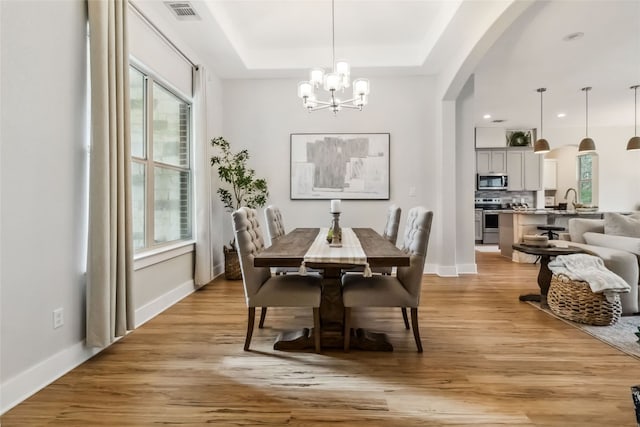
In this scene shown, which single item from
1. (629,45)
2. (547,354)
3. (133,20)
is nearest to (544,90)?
(629,45)

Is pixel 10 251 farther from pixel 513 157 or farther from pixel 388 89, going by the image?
pixel 513 157

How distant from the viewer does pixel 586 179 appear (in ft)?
28.5

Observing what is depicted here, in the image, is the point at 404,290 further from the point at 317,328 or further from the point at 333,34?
the point at 333,34

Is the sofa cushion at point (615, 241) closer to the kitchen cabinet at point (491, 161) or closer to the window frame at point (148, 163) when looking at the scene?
the window frame at point (148, 163)

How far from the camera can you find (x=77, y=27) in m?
2.19

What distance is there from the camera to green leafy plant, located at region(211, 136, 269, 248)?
15.0ft

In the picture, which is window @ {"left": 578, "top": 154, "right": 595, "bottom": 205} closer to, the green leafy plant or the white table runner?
the green leafy plant

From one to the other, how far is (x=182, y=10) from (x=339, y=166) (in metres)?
2.59

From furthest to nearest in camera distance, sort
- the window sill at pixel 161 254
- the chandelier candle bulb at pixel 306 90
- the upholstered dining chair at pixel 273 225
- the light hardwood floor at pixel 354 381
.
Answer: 1. the upholstered dining chair at pixel 273 225
2. the chandelier candle bulb at pixel 306 90
3. the window sill at pixel 161 254
4. the light hardwood floor at pixel 354 381

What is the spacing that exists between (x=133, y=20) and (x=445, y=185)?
3855mm

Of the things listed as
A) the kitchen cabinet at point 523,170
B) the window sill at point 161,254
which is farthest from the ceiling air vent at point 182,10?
the kitchen cabinet at point 523,170

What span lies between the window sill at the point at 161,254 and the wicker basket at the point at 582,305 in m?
3.56

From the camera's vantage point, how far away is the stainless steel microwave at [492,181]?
27.5 feet

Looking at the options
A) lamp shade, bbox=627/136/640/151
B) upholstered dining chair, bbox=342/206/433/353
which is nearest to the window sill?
upholstered dining chair, bbox=342/206/433/353
